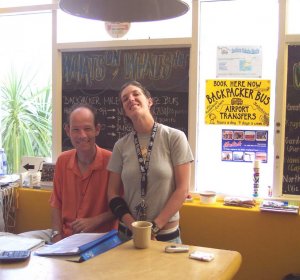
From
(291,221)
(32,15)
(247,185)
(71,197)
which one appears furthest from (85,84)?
(291,221)

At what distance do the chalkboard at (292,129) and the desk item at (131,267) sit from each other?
1.59 m

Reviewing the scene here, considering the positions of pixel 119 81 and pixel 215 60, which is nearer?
pixel 215 60

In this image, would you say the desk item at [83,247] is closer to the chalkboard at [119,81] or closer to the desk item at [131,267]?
the desk item at [131,267]

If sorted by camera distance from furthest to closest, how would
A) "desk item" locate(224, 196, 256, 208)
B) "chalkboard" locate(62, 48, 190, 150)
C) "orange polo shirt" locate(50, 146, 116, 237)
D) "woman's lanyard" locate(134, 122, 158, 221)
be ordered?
"chalkboard" locate(62, 48, 190, 150) → "desk item" locate(224, 196, 256, 208) → "orange polo shirt" locate(50, 146, 116, 237) → "woman's lanyard" locate(134, 122, 158, 221)

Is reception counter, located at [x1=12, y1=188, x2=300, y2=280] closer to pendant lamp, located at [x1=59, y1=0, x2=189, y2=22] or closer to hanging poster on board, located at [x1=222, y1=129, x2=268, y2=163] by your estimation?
hanging poster on board, located at [x1=222, y1=129, x2=268, y2=163]

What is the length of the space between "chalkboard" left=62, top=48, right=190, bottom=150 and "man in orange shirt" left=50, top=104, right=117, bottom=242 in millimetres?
989

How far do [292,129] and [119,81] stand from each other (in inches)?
58.7

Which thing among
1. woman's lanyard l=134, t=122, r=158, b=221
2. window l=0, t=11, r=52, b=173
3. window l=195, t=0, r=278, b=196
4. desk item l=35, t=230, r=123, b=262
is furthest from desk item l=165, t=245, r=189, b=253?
window l=0, t=11, r=52, b=173

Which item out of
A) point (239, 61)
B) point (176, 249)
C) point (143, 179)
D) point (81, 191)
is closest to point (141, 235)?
point (176, 249)

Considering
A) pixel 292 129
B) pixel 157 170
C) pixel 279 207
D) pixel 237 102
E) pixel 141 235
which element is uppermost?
pixel 237 102

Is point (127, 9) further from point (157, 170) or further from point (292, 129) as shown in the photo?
point (292, 129)

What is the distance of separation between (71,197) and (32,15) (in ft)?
7.22

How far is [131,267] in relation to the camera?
1.46m

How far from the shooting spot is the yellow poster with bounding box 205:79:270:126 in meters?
3.04
